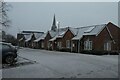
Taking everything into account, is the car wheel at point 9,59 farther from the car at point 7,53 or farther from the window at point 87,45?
the window at point 87,45

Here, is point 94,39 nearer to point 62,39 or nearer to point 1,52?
point 62,39

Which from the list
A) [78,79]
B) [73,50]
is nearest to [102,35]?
[73,50]

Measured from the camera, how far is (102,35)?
144 ft

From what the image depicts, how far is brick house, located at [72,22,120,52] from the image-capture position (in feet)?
143

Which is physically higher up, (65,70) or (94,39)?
(94,39)

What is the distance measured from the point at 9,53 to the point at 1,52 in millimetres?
701

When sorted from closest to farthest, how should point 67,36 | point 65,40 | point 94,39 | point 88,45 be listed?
point 94,39 → point 88,45 → point 67,36 → point 65,40

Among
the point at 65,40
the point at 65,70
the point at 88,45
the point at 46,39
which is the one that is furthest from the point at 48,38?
the point at 65,70

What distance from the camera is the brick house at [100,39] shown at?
143 feet

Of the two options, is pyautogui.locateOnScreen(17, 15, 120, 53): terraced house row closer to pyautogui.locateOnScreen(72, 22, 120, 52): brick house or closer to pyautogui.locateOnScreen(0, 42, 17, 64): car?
pyautogui.locateOnScreen(72, 22, 120, 52): brick house

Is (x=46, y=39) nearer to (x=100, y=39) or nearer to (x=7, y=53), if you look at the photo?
(x=100, y=39)

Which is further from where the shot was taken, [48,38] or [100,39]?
[48,38]

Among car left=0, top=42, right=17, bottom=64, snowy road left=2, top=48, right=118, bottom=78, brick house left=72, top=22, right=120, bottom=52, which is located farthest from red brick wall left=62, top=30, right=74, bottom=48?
car left=0, top=42, right=17, bottom=64

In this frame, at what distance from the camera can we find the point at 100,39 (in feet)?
144
